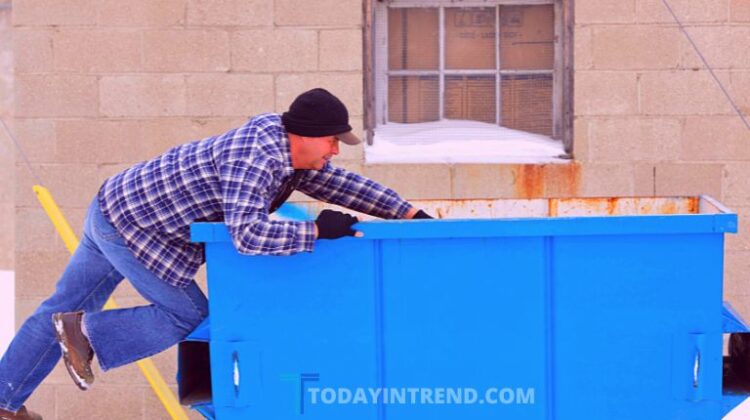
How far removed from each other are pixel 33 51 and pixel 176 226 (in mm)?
2832

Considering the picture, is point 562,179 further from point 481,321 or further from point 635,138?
point 481,321

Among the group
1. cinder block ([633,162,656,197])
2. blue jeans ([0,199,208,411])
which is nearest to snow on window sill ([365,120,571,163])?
cinder block ([633,162,656,197])

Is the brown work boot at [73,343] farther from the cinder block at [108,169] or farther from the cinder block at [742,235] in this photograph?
the cinder block at [742,235]

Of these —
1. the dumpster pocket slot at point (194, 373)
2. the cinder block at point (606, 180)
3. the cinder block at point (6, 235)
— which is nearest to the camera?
the dumpster pocket slot at point (194, 373)

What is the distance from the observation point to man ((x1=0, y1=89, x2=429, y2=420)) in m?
3.37

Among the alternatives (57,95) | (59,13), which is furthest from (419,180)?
(59,13)

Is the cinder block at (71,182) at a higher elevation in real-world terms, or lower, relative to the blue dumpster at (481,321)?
higher

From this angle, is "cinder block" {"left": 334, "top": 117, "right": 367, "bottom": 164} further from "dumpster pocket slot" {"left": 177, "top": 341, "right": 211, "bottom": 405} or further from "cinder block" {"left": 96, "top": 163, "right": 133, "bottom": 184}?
"dumpster pocket slot" {"left": 177, "top": 341, "right": 211, "bottom": 405}

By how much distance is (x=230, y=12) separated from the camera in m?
5.93

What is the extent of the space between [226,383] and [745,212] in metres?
3.48

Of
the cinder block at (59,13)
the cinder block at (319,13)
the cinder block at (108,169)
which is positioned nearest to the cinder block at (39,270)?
the cinder block at (108,169)

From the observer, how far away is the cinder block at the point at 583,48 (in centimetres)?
583

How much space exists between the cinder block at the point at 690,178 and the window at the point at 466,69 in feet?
2.03

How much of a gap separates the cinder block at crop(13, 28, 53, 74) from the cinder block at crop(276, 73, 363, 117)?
1282mm
